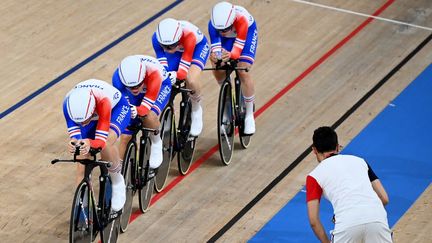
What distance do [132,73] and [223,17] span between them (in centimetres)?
135

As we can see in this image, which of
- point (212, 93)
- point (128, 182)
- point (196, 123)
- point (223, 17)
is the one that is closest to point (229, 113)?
point (196, 123)

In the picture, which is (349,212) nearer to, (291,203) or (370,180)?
(370,180)

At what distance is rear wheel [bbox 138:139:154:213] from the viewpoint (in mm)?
9484

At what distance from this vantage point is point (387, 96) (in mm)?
11828

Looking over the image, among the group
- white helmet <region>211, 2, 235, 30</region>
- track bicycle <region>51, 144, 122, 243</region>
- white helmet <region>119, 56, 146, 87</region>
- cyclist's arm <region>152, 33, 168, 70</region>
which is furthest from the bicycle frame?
track bicycle <region>51, 144, 122, 243</region>

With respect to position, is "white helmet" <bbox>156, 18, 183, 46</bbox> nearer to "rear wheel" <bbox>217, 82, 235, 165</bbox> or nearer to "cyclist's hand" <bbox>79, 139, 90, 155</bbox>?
"rear wheel" <bbox>217, 82, 235, 165</bbox>

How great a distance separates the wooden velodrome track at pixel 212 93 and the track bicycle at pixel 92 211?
1.24ft

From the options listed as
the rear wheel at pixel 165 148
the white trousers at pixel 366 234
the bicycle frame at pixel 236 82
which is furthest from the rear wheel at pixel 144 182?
the white trousers at pixel 366 234

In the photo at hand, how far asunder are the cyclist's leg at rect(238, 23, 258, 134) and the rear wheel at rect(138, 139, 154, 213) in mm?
1371

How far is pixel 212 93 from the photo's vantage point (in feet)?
38.5

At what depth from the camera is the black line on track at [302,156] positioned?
9.51 m

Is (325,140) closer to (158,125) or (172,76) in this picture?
(158,125)

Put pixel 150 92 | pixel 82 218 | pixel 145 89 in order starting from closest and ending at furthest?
pixel 82 218 < pixel 150 92 < pixel 145 89

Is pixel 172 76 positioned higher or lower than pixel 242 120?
higher
